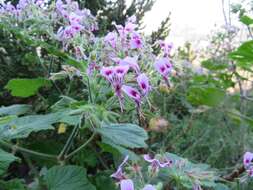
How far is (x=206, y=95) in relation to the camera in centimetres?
225

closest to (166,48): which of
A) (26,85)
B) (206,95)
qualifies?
(26,85)

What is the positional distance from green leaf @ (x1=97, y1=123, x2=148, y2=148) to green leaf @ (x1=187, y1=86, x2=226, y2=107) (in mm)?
1262

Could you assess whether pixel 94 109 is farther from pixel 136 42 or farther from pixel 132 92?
pixel 136 42

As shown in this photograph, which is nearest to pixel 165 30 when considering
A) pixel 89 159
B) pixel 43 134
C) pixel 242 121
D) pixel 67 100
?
pixel 242 121

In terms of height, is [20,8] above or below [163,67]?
above

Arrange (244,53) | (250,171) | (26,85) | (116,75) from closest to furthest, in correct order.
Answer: (116,75)
(250,171)
(26,85)
(244,53)

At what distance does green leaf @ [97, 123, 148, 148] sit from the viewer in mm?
900

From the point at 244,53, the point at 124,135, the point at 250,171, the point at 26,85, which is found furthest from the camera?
the point at 244,53

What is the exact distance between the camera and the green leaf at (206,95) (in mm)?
2213

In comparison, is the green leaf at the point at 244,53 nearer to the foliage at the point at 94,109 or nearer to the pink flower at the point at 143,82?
the foliage at the point at 94,109

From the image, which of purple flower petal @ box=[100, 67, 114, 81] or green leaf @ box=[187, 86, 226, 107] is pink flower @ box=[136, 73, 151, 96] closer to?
purple flower petal @ box=[100, 67, 114, 81]

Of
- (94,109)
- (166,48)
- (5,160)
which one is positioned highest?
(166,48)

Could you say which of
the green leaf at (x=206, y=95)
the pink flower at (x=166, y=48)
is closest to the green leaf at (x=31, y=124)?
the pink flower at (x=166, y=48)

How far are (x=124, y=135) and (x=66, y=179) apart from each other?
0.65ft
